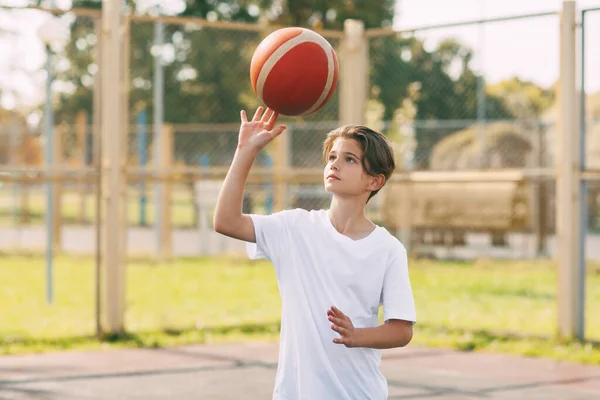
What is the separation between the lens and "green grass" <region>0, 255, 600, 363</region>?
296 inches

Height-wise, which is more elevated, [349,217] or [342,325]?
[349,217]

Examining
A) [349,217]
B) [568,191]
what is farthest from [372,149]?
[568,191]

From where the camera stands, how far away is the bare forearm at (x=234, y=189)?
319 centimetres

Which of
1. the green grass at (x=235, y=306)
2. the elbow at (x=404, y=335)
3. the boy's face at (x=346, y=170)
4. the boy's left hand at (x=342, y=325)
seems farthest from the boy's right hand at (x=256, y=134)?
the green grass at (x=235, y=306)

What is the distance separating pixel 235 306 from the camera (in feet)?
32.0

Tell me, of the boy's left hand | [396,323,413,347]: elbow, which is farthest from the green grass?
the boy's left hand

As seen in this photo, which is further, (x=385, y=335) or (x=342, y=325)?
(x=385, y=335)

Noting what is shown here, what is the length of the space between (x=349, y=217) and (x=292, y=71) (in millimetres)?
682

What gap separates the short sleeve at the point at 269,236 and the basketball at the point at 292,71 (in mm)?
505

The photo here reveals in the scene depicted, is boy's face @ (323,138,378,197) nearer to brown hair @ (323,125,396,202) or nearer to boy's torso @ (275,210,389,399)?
brown hair @ (323,125,396,202)

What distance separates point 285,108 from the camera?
3.68m

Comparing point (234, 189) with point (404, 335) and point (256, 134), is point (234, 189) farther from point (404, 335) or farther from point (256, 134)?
point (404, 335)

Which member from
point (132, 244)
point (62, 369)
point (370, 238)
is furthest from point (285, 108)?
point (132, 244)

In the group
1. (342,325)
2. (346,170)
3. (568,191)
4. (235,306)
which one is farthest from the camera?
(235,306)
